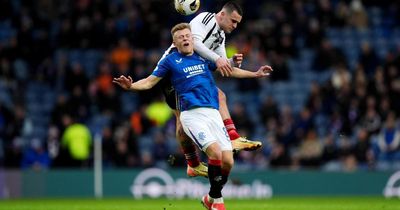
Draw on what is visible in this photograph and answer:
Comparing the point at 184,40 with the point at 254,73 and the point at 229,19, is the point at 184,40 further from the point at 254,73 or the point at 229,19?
the point at 254,73

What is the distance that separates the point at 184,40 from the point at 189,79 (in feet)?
1.76

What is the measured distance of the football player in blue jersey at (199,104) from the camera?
13.8m

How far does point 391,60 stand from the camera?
27812 millimetres

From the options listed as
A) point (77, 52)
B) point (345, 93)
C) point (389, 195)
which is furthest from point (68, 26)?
point (389, 195)

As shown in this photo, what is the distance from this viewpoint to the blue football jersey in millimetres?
13914

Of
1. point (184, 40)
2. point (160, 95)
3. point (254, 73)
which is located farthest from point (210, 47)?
point (160, 95)

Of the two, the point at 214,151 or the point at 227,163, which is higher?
the point at 214,151

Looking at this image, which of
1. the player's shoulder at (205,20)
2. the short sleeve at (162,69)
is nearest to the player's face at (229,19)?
the player's shoulder at (205,20)

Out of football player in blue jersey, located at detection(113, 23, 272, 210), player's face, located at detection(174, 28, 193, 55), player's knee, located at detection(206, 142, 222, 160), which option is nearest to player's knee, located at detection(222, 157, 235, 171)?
football player in blue jersey, located at detection(113, 23, 272, 210)

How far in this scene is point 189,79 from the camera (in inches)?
549

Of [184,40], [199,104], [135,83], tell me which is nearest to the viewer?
[135,83]

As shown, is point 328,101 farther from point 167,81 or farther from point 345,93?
point 167,81

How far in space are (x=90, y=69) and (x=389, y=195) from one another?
9550 millimetres

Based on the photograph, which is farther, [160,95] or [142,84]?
[160,95]
